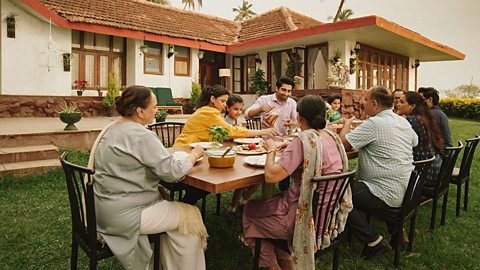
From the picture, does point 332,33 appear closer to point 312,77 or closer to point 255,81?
point 312,77

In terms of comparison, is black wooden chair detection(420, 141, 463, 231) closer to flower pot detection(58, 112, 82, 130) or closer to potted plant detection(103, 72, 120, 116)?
flower pot detection(58, 112, 82, 130)

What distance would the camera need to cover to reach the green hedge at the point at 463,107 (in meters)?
15.9

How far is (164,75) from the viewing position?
12.3 metres

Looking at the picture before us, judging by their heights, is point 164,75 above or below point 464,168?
above

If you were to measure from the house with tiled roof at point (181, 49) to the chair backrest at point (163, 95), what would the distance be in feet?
2.08

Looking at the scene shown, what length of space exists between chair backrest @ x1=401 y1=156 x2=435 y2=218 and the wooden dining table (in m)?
1.11

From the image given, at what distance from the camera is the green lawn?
8.64ft

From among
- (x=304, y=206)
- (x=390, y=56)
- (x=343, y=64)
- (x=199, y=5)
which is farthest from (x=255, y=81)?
(x=199, y=5)

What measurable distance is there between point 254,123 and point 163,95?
704 centimetres

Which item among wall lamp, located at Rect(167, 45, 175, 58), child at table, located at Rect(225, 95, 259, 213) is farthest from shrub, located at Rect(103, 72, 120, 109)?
child at table, located at Rect(225, 95, 259, 213)

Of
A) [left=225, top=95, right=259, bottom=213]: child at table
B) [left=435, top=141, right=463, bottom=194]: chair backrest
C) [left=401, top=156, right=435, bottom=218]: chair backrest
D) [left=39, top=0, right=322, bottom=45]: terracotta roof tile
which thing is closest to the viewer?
[left=401, top=156, right=435, bottom=218]: chair backrest

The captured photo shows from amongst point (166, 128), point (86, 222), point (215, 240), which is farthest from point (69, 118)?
point (86, 222)

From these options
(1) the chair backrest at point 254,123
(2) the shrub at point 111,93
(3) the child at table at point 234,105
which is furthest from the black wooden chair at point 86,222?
(2) the shrub at point 111,93

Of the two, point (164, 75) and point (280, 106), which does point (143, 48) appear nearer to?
point (164, 75)
